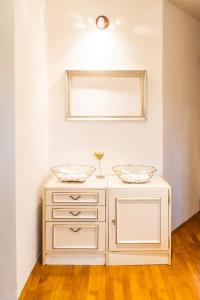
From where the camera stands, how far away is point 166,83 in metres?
3.52

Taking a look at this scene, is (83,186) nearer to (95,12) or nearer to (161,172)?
(161,172)

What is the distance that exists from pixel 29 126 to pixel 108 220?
0.99m

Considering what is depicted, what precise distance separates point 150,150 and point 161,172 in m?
0.24

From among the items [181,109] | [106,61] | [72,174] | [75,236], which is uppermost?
[106,61]

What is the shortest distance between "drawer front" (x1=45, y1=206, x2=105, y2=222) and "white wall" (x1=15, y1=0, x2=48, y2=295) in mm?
132

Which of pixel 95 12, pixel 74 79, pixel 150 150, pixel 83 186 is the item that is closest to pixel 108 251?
pixel 83 186

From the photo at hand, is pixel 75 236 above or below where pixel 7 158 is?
below

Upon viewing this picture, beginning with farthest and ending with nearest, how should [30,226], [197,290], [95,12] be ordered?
[95,12]
[30,226]
[197,290]

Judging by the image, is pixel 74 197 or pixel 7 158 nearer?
pixel 7 158

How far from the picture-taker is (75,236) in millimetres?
2982

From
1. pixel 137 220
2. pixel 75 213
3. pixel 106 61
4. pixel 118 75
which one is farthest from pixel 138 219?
pixel 106 61

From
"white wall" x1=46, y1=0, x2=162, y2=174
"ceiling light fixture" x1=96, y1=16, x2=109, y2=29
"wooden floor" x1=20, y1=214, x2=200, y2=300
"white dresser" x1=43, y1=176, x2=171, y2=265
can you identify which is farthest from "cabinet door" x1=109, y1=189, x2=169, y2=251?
"ceiling light fixture" x1=96, y1=16, x2=109, y2=29

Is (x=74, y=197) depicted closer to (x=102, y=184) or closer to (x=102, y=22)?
(x=102, y=184)

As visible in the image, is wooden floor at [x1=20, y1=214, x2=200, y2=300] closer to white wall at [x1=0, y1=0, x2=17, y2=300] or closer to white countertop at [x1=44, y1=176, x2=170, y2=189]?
white wall at [x1=0, y1=0, x2=17, y2=300]
